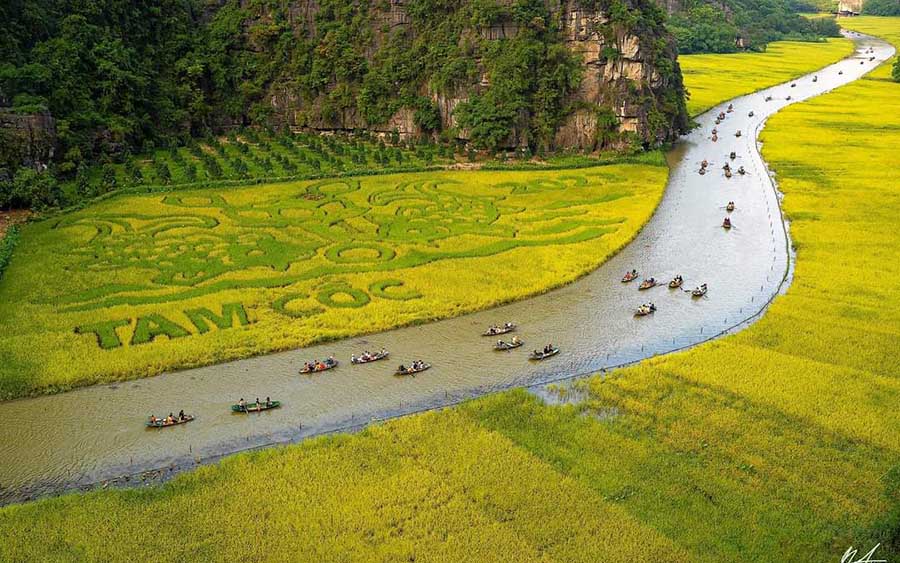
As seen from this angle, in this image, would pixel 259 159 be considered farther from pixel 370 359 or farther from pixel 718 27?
pixel 718 27

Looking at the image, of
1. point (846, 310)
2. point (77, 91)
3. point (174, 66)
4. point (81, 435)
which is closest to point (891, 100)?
point (846, 310)

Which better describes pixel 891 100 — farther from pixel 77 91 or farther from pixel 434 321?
pixel 77 91

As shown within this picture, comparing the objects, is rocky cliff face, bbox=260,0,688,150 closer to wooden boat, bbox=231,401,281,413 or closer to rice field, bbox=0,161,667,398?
rice field, bbox=0,161,667,398

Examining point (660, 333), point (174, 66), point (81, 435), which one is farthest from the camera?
point (174, 66)

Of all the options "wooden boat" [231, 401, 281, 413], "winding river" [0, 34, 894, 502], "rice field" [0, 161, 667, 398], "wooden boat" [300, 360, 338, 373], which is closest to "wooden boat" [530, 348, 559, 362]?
"winding river" [0, 34, 894, 502]

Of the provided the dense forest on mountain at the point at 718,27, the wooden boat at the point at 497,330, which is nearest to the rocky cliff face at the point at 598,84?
the wooden boat at the point at 497,330
